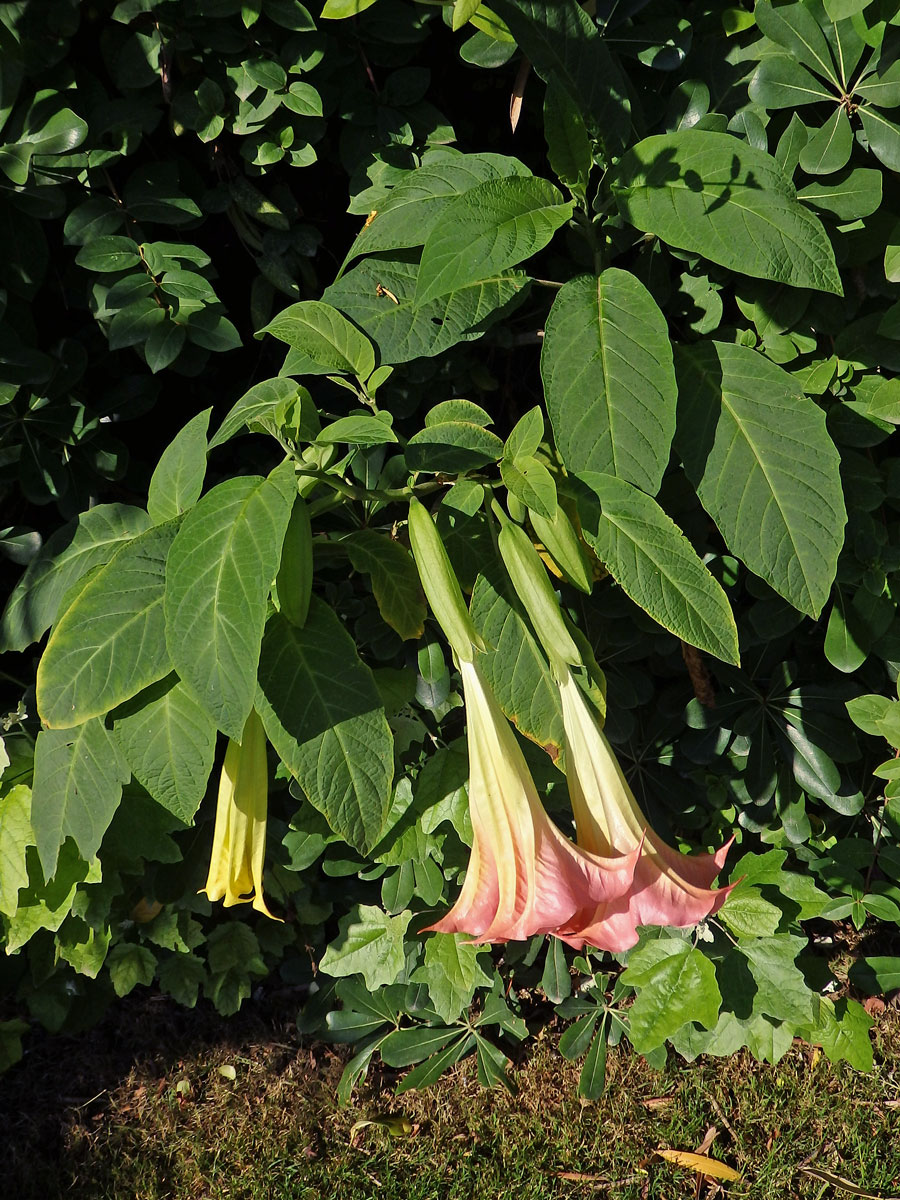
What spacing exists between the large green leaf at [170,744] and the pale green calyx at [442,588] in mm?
337

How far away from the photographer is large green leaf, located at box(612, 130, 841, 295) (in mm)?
1099

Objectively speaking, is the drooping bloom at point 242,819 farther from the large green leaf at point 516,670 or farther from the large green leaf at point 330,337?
the large green leaf at point 330,337

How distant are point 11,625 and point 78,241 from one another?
0.55 m

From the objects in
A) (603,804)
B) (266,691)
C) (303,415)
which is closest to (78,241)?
(303,415)

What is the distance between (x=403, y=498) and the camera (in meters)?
1.24

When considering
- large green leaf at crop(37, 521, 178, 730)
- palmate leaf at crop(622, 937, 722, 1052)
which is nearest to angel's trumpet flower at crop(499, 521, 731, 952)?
large green leaf at crop(37, 521, 178, 730)

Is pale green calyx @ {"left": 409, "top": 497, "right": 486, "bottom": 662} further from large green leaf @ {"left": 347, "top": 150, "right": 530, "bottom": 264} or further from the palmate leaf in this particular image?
the palmate leaf

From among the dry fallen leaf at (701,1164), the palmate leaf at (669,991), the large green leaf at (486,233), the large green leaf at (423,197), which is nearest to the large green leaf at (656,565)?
the large green leaf at (486,233)

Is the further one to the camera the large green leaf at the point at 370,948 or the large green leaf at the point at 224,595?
the large green leaf at the point at 370,948

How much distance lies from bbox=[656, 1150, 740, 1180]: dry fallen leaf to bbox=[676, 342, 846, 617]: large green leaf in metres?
1.28

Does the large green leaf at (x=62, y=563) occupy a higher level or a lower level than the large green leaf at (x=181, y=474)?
lower

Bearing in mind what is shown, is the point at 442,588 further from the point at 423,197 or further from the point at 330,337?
the point at 423,197

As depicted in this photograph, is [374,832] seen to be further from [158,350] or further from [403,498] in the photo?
[158,350]

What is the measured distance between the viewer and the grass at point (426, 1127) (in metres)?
1.87
